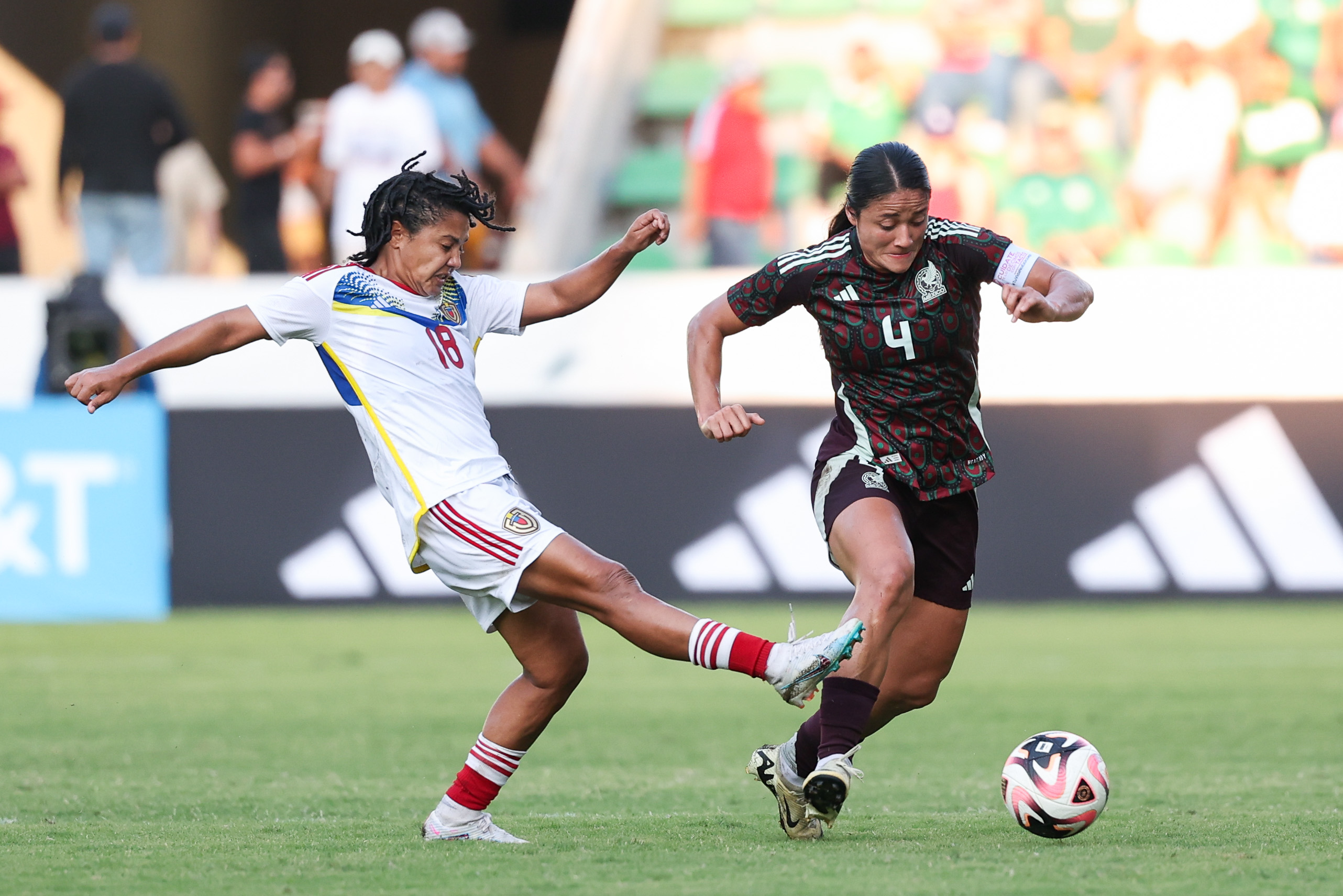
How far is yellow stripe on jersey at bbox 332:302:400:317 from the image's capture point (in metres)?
5.30

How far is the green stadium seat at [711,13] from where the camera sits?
1731 cm

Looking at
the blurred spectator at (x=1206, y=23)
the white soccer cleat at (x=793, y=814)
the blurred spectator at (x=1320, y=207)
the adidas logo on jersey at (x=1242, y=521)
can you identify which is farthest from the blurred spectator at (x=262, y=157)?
the white soccer cleat at (x=793, y=814)

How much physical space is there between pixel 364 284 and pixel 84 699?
4372 millimetres

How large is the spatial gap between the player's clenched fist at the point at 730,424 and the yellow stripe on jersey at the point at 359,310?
0.94 m

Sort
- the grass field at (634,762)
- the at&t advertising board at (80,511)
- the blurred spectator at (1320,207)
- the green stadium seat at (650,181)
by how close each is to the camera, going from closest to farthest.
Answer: the grass field at (634,762) → the at&t advertising board at (80,511) → the blurred spectator at (1320,207) → the green stadium seat at (650,181)

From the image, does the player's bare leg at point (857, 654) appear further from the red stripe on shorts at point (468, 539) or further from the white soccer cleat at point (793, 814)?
the red stripe on shorts at point (468, 539)

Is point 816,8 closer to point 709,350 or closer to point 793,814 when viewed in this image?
point 709,350

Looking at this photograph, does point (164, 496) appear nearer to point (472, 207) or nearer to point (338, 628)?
point (338, 628)

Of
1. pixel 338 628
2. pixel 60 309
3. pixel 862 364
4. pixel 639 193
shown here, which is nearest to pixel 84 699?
pixel 338 628

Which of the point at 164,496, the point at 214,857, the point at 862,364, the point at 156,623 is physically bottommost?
the point at 156,623

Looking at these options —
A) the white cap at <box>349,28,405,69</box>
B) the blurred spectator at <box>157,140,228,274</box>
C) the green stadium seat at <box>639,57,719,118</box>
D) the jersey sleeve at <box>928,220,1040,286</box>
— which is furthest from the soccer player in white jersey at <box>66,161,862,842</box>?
the green stadium seat at <box>639,57,719,118</box>

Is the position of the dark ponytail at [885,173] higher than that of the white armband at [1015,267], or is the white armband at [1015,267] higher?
the dark ponytail at [885,173]

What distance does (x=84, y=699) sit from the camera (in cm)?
894

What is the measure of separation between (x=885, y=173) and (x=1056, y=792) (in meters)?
1.76
